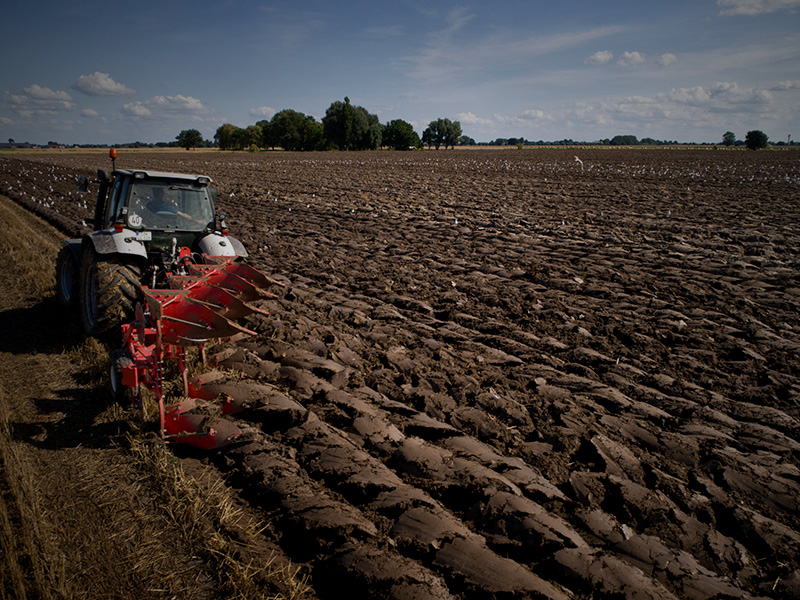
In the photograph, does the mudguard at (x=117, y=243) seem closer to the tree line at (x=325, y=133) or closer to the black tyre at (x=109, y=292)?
the black tyre at (x=109, y=292)

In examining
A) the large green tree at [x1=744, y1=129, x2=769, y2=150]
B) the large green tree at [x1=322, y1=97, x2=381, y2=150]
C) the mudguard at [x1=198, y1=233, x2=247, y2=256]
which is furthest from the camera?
the large green tree at [x1=322, y1=97, x2=381, y2=150]

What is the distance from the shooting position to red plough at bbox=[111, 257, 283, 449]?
3449 millimetres

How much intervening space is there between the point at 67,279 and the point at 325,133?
8209cm

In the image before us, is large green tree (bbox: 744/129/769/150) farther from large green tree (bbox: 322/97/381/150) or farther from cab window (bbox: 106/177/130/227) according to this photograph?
cab window (bbox: 106/177/130/227)

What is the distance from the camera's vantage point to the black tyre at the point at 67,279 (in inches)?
217

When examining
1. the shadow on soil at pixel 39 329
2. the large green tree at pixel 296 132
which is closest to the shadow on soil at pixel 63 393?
the shadow on soil at pixel 39 329

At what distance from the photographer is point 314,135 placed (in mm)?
85625

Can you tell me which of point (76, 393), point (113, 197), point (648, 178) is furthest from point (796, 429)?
point (648, 178)

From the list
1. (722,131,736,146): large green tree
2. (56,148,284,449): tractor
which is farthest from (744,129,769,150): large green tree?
(56,148,284,449): tractor

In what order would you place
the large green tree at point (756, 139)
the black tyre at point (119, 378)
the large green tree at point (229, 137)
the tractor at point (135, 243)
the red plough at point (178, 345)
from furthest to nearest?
the large green tree at point (229, 137) < the large green tree at point (756, 139) < the tractor at point (135, 243) < the black tyre at point (119, 378) < the red plough at point (178, 345)

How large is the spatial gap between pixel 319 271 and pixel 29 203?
44.2 ft

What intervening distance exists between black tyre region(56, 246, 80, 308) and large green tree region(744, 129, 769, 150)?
86.4 m

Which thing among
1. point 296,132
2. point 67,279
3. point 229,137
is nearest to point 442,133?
point 296,132

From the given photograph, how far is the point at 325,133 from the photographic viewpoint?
270 feet
